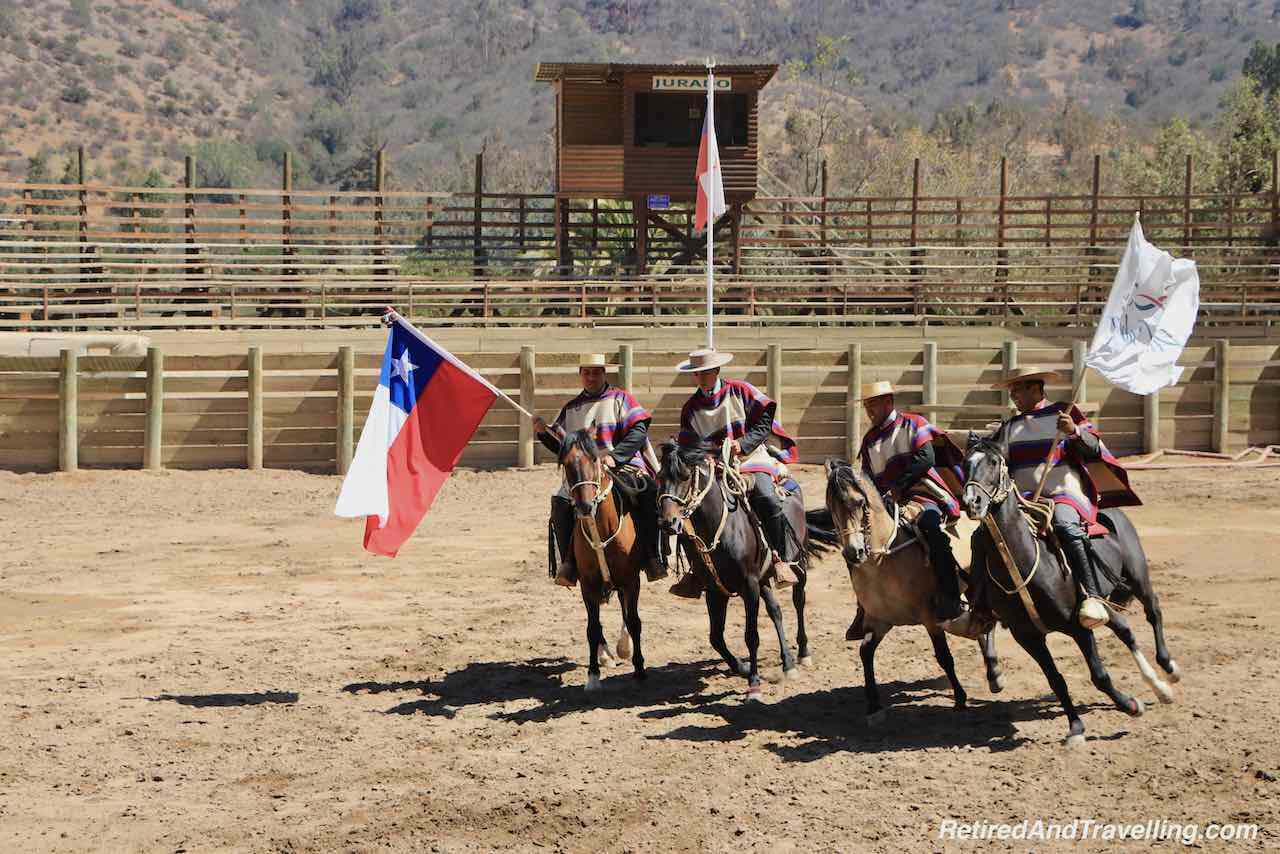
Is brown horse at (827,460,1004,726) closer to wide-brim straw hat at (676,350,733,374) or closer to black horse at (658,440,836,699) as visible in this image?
black horse at (658,440,836,699)

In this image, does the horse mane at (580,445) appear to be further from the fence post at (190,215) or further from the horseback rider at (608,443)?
the fence post at (190,215)

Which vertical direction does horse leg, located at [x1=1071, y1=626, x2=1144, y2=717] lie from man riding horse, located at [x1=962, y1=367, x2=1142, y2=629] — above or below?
below

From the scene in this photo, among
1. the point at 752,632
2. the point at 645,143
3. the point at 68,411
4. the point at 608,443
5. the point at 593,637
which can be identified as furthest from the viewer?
the point at 645,143

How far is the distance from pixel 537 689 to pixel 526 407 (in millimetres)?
10234

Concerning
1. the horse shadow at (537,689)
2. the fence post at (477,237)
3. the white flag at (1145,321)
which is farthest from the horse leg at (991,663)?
the fence post at (477,237)

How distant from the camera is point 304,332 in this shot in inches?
1221

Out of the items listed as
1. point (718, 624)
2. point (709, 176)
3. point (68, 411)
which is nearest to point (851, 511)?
point (718, 624)

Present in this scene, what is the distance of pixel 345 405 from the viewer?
20953 mm

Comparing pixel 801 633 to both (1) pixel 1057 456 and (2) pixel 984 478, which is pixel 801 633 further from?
(2) pixel 984 478

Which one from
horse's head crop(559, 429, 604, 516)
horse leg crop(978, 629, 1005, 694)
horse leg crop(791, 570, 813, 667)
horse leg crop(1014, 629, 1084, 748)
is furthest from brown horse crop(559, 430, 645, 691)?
horse leg crop(1014, 629, 1084, 748)

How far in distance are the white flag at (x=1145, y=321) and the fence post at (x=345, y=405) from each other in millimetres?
12432

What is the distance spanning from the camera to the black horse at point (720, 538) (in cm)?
1074

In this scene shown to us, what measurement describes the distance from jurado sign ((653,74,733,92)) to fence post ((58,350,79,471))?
22481mm

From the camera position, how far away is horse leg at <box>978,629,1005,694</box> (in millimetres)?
11000
